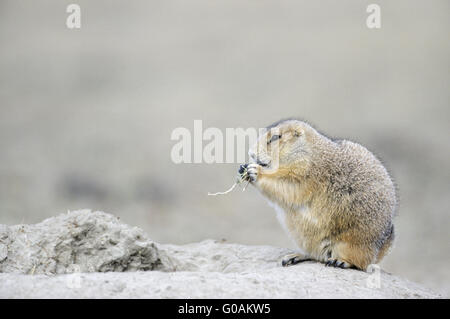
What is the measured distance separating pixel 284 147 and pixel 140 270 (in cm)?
220

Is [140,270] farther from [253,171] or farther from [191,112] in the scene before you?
[191,112]

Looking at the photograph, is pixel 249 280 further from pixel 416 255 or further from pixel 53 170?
pixel 53 170

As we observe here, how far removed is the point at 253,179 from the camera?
7.57m

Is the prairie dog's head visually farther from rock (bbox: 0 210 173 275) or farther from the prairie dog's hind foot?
rock (bbox: 0 210 173 275)

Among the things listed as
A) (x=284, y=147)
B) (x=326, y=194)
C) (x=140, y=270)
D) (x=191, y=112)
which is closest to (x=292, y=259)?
(x=326, y=194)

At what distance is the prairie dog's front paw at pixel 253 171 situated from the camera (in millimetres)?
7535

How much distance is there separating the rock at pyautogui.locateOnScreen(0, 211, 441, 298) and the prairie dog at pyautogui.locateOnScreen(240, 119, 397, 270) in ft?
0.90

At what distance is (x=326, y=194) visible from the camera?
7453 mm

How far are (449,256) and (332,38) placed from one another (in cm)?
1279

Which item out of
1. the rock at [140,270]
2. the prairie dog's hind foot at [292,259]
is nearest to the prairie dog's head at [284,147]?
the prairie dog's hind foot at [292,259]

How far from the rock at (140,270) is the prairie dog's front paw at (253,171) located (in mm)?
1090

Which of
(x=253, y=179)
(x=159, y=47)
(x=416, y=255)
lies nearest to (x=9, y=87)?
(x=159, y=47)

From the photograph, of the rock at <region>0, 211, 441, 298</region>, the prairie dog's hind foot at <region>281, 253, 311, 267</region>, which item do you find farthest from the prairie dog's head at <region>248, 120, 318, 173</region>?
the rock at <region>0, 211, 441, 298</region>

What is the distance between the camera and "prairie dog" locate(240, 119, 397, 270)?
7.34 m
